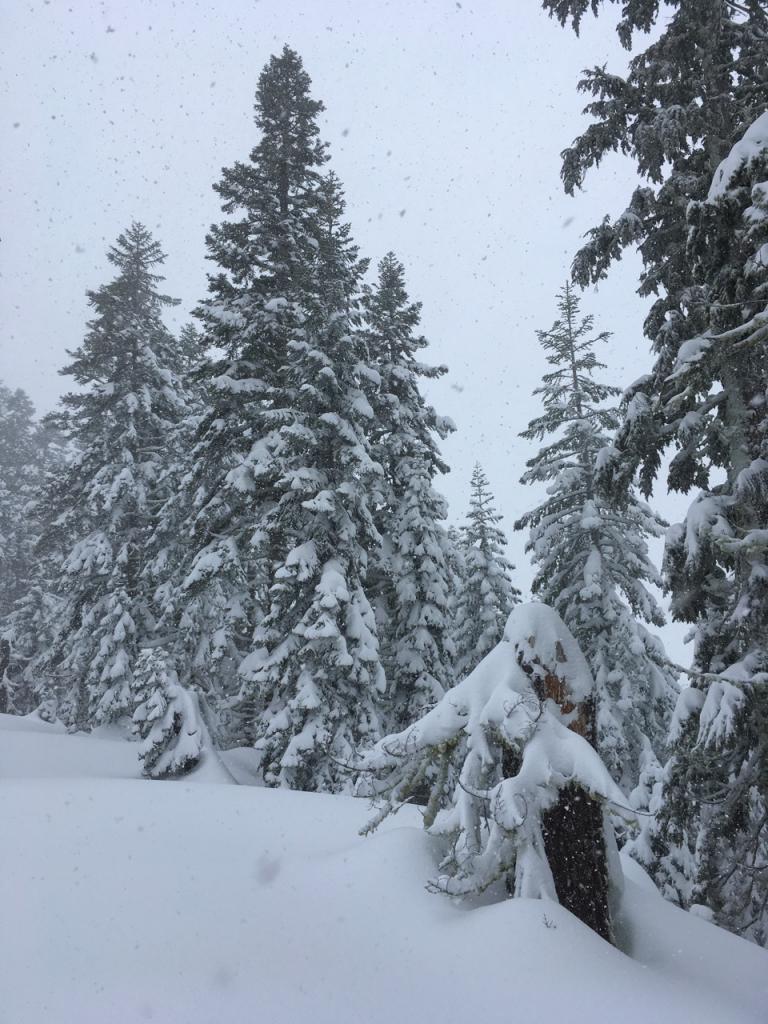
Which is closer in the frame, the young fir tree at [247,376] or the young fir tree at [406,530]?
the young fir tree at [247,376]

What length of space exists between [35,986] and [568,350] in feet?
56.8

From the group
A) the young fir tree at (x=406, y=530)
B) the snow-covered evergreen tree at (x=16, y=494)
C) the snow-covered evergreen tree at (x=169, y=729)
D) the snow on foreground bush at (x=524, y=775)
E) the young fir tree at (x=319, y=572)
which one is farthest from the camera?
the snow-covered evergreen tree at (x=16, y=494)

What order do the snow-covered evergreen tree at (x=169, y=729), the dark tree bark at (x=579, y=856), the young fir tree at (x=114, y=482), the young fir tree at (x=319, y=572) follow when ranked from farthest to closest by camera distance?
→ the young fir tree at (x=114, y=482) → the young fir tree at (x=319, y=572) → the snow-covered evergreen tree at (x=169, y=729) → the dark tree bark at (x=579, y=856)

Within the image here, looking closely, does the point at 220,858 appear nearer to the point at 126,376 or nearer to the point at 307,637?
the point at 307,637

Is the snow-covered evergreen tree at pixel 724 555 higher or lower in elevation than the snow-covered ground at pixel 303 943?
higher

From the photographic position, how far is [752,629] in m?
6.40

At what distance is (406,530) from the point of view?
55.0 feet

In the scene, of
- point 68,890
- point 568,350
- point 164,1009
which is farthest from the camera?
point 568,350

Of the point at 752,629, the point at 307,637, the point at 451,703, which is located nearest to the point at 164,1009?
the point at 451,703

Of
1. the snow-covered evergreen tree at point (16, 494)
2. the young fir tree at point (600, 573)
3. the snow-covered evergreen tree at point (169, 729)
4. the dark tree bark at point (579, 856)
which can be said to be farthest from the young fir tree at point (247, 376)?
the snow-covered evergreen tree at point (16, 494)

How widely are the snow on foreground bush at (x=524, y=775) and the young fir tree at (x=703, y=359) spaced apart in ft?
6.32

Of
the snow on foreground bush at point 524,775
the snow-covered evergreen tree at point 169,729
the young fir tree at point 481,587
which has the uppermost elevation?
the young fir tree at point 481,587

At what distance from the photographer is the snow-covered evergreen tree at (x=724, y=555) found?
5.93 metres

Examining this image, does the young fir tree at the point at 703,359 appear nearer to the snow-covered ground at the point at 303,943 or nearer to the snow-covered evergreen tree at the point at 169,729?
the snow-covered ground at the point at 303,943
